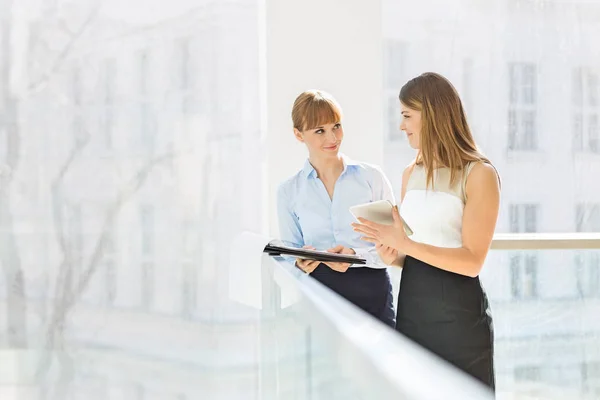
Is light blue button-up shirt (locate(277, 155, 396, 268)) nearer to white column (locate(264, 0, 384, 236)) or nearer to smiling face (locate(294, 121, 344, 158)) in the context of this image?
smiling face (locate(294, 121, 344, 158))

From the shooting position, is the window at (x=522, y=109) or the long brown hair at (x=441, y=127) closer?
the long brown hair at (x=441, y=127)

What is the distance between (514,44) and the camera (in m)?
3.93

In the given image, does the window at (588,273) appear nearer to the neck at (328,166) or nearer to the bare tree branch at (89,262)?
the neck at (328,166)

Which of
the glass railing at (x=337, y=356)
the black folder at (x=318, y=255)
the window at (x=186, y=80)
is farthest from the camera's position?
the window at (x=186, y=80)

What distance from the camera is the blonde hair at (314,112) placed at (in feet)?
8.02

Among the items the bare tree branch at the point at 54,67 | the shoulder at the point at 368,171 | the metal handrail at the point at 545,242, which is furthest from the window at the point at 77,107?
the metal handrail at the point at 545,242

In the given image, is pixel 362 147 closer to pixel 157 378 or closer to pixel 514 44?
pixel 514 44

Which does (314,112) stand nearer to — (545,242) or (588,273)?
(545,242)

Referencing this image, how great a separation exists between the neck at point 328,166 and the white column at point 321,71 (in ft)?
3.10

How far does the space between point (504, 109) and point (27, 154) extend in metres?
2.33

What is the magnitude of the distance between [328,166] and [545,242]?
4.81ft

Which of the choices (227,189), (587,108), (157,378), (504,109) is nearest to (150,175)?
(227,189)

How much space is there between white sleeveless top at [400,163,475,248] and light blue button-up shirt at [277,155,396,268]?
32 cm

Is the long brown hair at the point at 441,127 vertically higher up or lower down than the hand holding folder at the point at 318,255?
higher up
